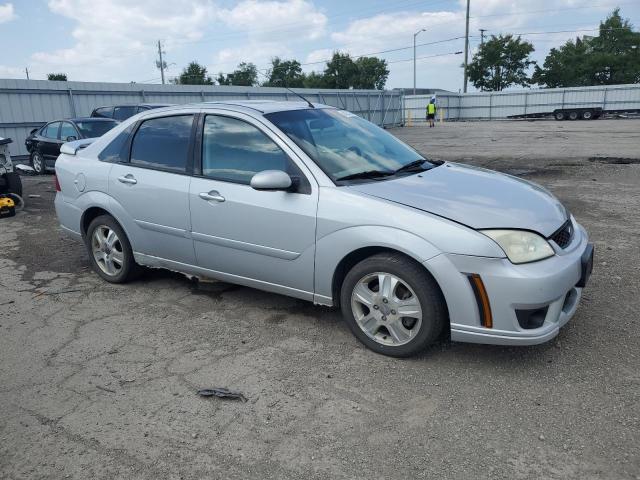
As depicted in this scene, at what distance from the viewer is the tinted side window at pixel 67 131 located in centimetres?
1293

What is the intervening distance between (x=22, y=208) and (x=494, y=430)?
29.2 feet

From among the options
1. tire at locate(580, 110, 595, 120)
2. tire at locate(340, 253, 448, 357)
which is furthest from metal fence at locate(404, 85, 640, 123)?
tire at locate(340, 253, 448, 357)

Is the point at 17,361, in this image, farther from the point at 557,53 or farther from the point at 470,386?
the point at 557,53

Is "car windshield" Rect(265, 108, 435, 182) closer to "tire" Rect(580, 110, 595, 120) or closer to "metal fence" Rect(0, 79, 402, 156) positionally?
"metal fence" Rect(0, 79, 402, 156)

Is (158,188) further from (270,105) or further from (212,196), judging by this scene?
(270,105)

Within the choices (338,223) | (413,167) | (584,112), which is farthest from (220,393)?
(584,112)

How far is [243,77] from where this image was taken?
84.6 m

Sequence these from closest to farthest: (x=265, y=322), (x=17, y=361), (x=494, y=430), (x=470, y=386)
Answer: (x=494, y=430)
(x=470, y=386)
(x=17, y=361)
(x=265, y=322)

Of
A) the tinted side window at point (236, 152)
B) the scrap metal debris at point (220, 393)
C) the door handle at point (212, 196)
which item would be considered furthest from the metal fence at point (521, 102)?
the scrap metal debris at point (220, 393)

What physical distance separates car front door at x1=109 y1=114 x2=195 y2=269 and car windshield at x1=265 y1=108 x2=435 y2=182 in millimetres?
915

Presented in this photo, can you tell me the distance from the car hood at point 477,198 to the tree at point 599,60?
6825cm

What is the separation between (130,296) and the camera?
4855 mm

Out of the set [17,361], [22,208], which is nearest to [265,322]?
[17,361]

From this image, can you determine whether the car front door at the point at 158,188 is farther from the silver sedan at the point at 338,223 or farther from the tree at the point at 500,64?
the tree at the point at 500,64
